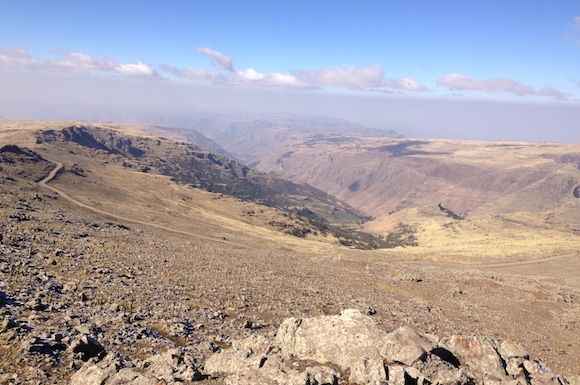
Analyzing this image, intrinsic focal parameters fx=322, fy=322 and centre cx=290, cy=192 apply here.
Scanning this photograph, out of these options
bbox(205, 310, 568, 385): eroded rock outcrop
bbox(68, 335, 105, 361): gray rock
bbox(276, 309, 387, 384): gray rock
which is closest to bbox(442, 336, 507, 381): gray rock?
bbox(205, 310, 568, 385): eroded rock outcrop

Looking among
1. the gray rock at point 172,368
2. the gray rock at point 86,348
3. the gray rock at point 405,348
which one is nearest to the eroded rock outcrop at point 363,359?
the gray rock at point 405,348

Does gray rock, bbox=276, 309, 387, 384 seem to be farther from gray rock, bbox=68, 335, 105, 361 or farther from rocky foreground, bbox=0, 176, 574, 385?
gray rock, bbox=68, 335, 105, 361

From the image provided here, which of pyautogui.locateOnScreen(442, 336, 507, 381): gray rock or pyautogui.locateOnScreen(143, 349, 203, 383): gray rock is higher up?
pyautogui.locateOnScreen(143, 349, 203, 383): gray rock

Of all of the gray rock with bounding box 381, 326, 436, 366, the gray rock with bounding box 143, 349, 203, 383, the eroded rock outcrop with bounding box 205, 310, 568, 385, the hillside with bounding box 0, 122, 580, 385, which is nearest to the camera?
the gray rock with bounding box 143, 349, 203, 383

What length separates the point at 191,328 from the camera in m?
20.8

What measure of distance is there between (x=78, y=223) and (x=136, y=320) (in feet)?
100

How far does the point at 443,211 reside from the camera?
19750 cm

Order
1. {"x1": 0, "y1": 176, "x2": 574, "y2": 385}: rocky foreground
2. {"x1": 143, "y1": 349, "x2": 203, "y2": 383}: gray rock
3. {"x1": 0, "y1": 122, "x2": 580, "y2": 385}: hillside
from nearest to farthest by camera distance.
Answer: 1. {"x1": 143, "y1": 349, "x2": 203, "y2": 383}: gray rock
2. {"x1": 0, "y1": 176, "x2": 574, "y2": 385}: rocky foreground
3. {"x1": 0, "y1": 122, "x2": 580, "y2": 385}: hillside

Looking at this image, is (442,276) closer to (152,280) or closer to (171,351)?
(152,280)

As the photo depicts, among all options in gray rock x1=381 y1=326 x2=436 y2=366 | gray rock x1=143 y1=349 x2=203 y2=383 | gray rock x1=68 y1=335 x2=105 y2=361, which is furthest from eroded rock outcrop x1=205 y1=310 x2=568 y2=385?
gray rock x1=68 y1=335 x2=105 y2=361

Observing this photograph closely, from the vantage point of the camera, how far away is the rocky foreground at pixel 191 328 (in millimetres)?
12477

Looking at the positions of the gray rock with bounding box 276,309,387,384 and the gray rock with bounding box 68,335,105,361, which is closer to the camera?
the gray rock with bounding box 68,335,105,361

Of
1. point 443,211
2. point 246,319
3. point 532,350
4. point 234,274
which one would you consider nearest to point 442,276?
point 532,350

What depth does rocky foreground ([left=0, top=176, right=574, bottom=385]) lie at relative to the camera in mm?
12477
